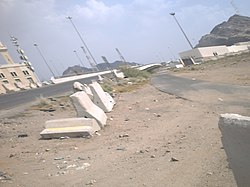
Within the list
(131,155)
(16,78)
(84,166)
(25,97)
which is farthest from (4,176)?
(16,78)

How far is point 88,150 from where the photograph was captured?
29.7 feet

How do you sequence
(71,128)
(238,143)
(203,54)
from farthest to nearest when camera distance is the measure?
1. (203,54)
2. (71,128)
3. (238,143)

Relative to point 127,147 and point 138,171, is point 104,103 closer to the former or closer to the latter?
point 127,147

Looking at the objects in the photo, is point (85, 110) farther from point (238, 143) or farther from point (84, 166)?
point (238, 143)

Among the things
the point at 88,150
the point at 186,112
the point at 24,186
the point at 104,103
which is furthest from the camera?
the point at 104,103

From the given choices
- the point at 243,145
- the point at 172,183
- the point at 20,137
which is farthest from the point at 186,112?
the point at 243,145

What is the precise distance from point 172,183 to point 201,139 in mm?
2923

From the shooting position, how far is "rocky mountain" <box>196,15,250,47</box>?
14825 centimetres

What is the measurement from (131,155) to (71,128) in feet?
11.5

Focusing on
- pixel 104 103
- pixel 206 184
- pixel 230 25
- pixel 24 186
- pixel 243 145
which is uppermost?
pixel 230 25

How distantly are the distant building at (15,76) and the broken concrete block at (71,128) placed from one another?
6410 cm

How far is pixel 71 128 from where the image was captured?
10938 millimetres

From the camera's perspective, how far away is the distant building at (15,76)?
7503 centimetres

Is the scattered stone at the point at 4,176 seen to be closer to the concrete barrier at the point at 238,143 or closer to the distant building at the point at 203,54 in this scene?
the concrete barrier at the point at 238,143
